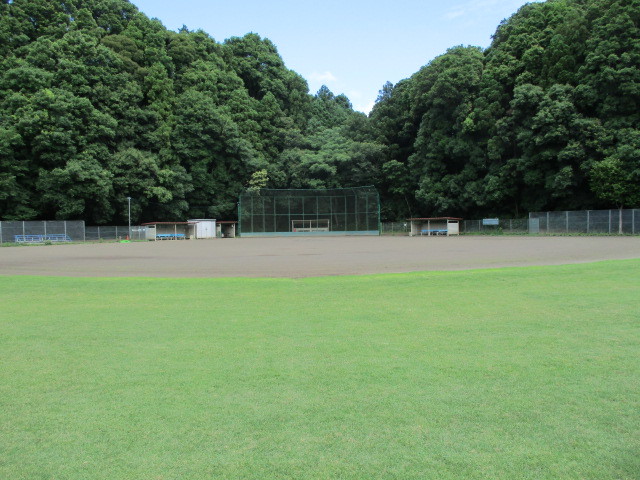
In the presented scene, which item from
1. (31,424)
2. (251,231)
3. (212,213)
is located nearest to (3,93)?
(212,213)

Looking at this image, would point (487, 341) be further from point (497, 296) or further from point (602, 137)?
point (602, 137)

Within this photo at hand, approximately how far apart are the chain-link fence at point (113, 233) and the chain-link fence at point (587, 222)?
38.6 meters

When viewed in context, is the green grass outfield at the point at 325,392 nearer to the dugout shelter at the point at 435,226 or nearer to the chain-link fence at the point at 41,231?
the chain-link fence at the point at 41,231

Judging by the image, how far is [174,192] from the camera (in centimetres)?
5462

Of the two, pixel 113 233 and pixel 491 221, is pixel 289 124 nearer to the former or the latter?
pixel 113 233

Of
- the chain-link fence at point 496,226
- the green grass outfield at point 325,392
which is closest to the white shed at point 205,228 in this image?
the chain-link fence at point 496,226

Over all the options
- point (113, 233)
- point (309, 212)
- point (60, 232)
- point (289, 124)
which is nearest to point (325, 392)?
point (60, 232)

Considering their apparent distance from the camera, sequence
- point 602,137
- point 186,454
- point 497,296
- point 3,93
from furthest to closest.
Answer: point 3,93 → point 602,137 → point 497,296 → point 186,454

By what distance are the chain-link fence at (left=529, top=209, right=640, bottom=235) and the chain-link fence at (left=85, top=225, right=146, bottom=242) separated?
3860cm

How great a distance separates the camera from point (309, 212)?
62750mm

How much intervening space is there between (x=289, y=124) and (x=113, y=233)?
3182 cm

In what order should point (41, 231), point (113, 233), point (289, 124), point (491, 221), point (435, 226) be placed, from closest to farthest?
1. point (41, 231)
2. point (113, 233)
3. point (491, 221)
4. point (435, 226)
5. point (289, 124)

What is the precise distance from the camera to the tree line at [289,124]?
42438 millimetres

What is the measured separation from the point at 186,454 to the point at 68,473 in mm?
599
